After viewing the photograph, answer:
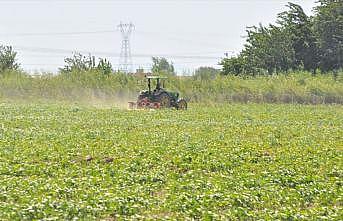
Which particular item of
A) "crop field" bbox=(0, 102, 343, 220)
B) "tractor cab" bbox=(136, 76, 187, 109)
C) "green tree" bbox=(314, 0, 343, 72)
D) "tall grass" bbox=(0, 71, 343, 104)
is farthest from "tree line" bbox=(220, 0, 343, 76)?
"crop field" bbox=(0, 102, 343, 220)

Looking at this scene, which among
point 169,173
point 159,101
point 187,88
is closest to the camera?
point 169,173

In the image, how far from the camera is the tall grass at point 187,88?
48.0 meters

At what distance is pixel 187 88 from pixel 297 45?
18846 millimetres

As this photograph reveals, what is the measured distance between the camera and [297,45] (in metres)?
62.3

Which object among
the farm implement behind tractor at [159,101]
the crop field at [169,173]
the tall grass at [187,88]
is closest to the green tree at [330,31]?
the tall grass at [187,88]

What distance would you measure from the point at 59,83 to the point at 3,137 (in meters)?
32.3

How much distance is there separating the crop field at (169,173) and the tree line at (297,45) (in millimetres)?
39768

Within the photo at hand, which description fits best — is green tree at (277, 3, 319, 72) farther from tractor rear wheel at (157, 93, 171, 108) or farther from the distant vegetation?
tractor rear wheel at (157, 93, 171, 108)

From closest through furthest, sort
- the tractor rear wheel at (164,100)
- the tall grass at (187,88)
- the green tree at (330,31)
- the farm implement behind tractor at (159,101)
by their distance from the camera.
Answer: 1. the farm implement behind tractor at (159,101)
2. the tractor rear wheel at (164,100)
3. the tall grass at (187,88)
4. the green tree at (330,31)

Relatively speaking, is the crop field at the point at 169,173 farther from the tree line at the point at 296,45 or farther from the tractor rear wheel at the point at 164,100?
the tree line at the point at 296,45

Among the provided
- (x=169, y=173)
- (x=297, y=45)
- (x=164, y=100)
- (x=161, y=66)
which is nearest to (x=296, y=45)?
(x=297, y=45)

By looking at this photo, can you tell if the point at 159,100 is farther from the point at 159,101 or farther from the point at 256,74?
the point at 256,74

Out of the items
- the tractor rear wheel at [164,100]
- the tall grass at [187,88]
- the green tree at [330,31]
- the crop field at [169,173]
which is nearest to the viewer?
the crop field at [169,173]

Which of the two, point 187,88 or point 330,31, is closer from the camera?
point 187,88
